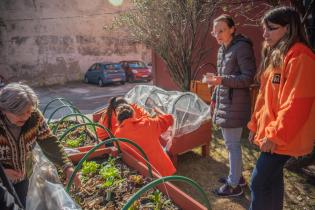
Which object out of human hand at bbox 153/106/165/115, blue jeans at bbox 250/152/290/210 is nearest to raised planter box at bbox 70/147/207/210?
blue jeans at bbox 250/152/290/210

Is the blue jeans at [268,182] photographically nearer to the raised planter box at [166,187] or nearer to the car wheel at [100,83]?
the raised planter box at [166,187]

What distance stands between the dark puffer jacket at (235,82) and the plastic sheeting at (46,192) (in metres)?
1.86

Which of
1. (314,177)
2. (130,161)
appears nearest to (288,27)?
(130,161)

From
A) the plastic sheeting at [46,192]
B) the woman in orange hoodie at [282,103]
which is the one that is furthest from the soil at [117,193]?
the woman in orange hoodie at [282,103]

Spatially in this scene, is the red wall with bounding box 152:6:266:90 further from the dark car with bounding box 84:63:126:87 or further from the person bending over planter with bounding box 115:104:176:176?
the dark car with bounding box 84:63:126:87

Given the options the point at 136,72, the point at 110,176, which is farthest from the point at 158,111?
the point at 136,72

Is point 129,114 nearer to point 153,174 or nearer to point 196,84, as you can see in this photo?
point 153,174

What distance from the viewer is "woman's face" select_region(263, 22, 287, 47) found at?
227 cm

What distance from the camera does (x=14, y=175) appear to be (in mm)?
2246

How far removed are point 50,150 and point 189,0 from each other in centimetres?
469

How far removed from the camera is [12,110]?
1932 millimetres

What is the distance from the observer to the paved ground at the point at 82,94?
1192 cm

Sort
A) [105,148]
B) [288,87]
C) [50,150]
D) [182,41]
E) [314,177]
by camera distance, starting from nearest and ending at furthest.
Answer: [288,87], [50,150], [105,148], [314,177], [182,41]

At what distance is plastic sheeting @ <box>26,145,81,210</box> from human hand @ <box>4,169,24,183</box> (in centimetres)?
9
